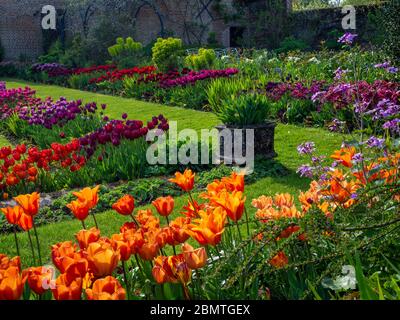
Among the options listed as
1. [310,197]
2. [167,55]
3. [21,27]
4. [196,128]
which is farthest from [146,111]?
[21,27]

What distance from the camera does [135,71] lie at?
49.0 ft

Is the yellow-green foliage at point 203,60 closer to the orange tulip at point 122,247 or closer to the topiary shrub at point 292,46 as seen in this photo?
the topiary shrub at point 292,46

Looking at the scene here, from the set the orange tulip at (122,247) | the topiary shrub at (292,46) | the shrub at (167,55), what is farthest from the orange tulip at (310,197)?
the topiary shrub at (292,46)

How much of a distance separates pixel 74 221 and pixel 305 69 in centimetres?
841

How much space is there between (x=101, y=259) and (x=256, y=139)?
511 centimetres

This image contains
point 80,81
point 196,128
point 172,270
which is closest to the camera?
point 172,270

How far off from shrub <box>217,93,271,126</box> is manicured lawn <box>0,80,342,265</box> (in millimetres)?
652

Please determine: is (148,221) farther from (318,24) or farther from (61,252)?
(318,24)

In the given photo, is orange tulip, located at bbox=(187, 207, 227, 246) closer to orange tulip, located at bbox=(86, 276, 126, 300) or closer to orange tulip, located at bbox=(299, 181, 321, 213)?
orange tulip, located at bbox=(86, 276, 126, 300)

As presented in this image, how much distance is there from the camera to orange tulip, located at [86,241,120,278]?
1637 millimetres

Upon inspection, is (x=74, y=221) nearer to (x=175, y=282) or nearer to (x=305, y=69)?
(x=175, y=282)

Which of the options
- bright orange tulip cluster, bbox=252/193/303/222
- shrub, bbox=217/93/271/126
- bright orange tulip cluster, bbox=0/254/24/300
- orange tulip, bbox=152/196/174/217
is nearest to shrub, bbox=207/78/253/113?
shrub, bbox=217/93/271/126

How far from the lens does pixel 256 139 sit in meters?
6.62
